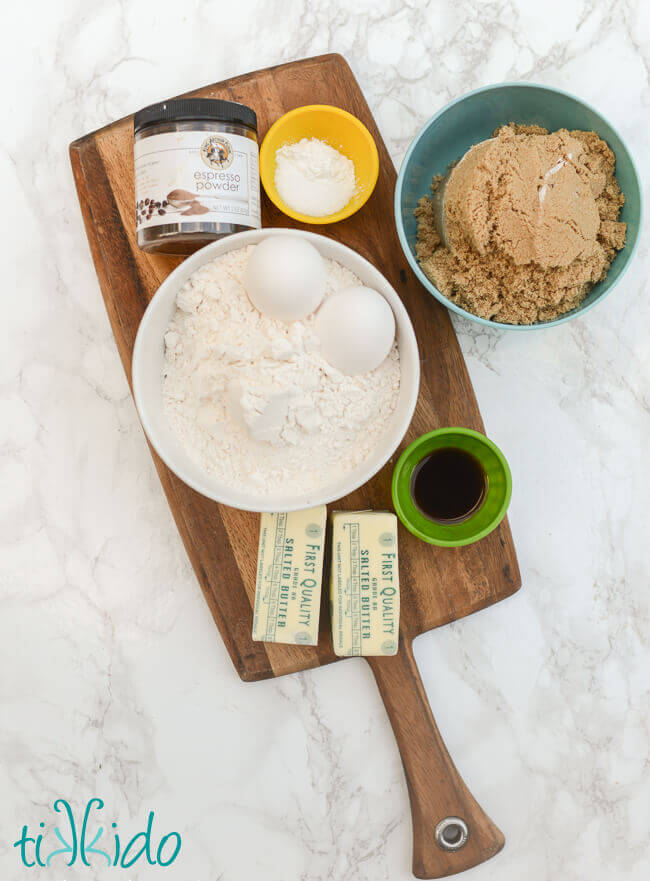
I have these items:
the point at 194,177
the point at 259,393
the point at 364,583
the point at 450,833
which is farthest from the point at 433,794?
the point at 194,177

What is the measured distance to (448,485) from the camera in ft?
2.72

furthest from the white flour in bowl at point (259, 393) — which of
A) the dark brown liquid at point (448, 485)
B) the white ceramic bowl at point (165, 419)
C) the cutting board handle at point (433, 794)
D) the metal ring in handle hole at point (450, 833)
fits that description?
the metal ring in handle hole at point (450, 833)

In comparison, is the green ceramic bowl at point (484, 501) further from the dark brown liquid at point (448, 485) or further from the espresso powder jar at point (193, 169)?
the espresso powder jar at point (193, 169)

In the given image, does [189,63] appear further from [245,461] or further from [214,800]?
[214,800]

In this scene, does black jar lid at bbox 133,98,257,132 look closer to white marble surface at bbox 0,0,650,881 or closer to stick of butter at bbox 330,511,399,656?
white marble surface at bbox 0,0,650,881

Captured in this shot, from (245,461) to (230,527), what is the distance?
144 mm

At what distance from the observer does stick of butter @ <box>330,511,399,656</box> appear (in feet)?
2.50

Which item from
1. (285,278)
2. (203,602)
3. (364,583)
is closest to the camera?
(285,278)

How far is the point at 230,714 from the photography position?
92 cm

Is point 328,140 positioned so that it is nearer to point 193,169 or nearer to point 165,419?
point 193,169

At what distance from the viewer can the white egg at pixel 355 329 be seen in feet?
2.12

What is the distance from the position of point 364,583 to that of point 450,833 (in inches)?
15.8

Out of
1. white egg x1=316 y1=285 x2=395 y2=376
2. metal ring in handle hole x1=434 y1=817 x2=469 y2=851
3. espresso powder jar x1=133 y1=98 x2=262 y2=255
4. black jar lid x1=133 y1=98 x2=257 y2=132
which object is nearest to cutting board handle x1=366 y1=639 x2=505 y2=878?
metal ring in handle hole x1=434 y1=817 x2=469 y2=851

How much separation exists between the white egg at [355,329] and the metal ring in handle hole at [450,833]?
0.64 meters
